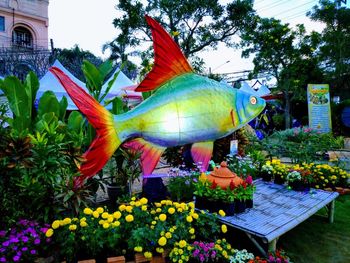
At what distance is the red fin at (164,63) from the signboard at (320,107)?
8.16m

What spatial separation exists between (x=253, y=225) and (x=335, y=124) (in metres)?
11.3

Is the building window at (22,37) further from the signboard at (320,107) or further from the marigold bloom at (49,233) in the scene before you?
the marigold bloom at (49,233)

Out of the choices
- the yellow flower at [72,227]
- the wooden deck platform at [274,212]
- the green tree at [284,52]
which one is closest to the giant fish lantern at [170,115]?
the yellow flower at [72,227]

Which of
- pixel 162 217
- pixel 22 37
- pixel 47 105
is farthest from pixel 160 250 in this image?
pixel 22 37

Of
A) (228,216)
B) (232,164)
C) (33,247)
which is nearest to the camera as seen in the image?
(33,247)

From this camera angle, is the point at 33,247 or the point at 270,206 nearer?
the point at 33,247

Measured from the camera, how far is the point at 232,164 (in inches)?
175

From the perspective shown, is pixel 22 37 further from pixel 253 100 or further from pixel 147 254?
pixel 147 254

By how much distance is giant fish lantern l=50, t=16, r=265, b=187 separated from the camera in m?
2.49

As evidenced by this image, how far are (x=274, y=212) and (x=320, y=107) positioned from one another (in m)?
8.06

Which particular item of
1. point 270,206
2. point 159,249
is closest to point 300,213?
point 270,206

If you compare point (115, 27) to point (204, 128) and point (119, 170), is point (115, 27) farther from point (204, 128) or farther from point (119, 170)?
point (204, 128)

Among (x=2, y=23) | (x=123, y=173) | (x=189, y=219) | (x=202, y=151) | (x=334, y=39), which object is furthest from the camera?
(x=2, y=23)

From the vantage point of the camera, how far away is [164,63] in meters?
2.82
